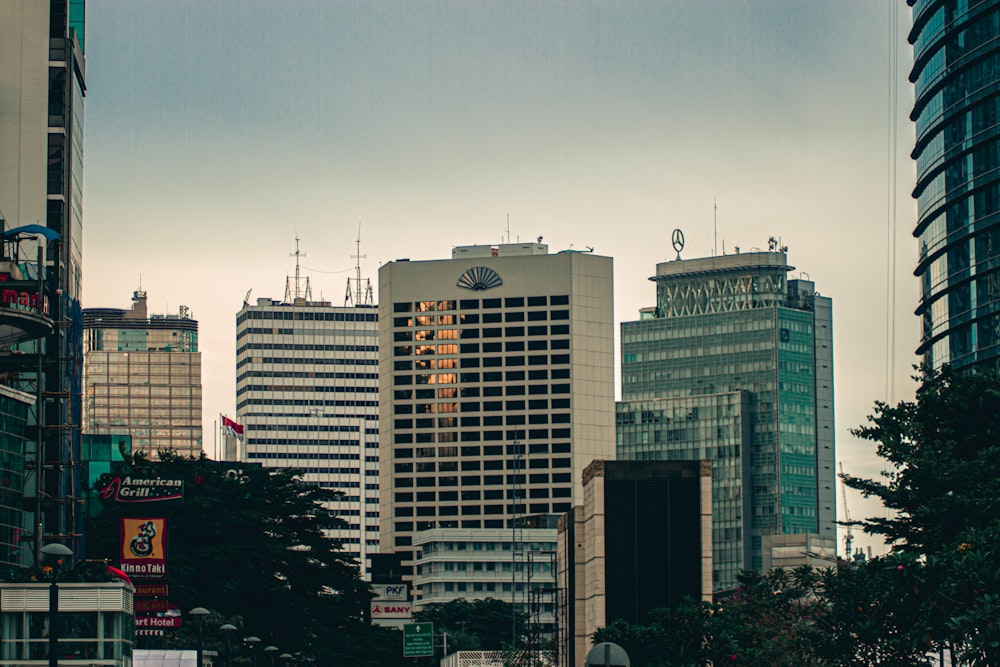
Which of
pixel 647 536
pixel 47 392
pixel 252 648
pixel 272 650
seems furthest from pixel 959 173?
pixel 47 392

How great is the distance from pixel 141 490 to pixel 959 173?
227ft

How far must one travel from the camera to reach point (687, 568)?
136 m

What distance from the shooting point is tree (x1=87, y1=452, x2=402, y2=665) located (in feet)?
389

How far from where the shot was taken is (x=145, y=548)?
88875 millimetres

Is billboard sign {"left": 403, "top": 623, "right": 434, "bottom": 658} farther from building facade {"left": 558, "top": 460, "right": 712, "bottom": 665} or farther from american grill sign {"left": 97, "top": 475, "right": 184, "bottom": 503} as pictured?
american grill sign {"left": 97, "top": 475, "right": 184, "bottom": 503}

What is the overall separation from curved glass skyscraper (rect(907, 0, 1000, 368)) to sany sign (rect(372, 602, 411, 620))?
76.3 meters

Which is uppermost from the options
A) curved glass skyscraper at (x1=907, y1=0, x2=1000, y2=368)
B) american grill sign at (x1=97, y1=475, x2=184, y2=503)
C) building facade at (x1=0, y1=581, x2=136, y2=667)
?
curved glass skyscraper at (x1=907, y1=0, x2=1000, y2=368)

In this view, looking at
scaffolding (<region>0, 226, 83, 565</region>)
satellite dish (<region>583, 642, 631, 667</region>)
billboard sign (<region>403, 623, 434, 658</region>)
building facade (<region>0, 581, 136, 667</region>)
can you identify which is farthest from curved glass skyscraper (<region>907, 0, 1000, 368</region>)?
satellite dish (<region>583, 642, 631, 667</region>)

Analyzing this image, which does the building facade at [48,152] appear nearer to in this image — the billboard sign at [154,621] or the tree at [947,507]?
the billboard sign at [154,621]

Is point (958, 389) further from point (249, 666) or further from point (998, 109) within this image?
point (998, 109)

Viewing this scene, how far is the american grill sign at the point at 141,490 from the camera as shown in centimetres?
10994

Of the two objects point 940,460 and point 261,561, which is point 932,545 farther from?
point 261,561

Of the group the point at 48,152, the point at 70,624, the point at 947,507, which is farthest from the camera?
the point at 48,152

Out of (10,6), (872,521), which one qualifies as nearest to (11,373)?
(10,6)
